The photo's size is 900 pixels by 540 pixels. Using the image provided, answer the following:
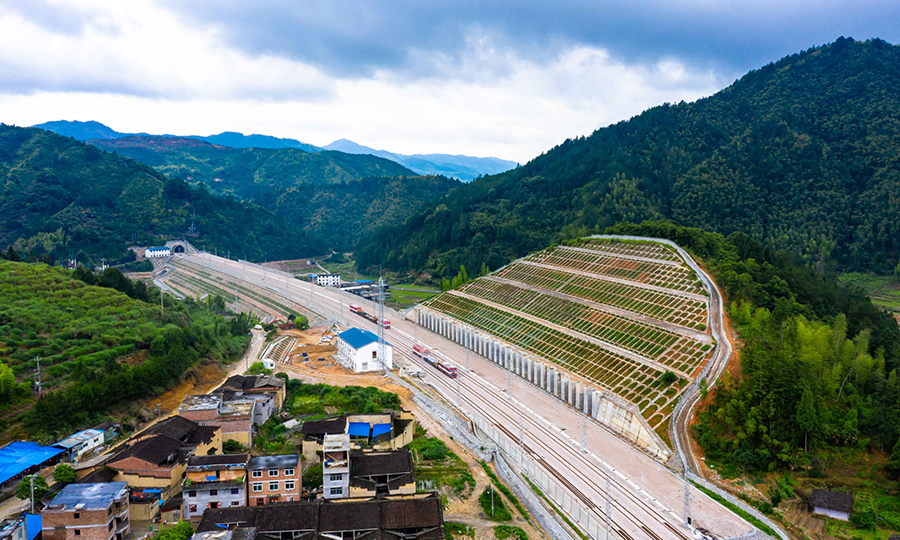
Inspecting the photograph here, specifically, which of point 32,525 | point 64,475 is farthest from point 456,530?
point 64,475

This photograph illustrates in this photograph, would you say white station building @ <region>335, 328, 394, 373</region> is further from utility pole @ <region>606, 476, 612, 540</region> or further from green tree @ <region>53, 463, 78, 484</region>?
utility pole @ <region>606, 476, 612, 540</region>

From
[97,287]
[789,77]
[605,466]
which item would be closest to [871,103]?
[789,77]

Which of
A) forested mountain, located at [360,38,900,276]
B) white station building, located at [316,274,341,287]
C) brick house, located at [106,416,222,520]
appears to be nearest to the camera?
brick house, located at [106,416,222,520]

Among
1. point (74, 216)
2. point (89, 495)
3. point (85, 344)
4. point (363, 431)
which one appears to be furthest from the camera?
point (74, 216)

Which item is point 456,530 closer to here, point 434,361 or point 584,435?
point 584,435

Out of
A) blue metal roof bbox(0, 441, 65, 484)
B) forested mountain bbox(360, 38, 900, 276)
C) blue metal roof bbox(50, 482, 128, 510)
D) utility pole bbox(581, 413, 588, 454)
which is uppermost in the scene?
forested mountain bbox(360, 38, 900, 276)

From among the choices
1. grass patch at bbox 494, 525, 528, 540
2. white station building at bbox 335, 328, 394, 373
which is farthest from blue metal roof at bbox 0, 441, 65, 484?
white station building at bbox 335, 328, 394, 373

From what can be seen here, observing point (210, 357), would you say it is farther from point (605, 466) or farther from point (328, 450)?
point (605, 466)
